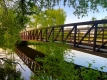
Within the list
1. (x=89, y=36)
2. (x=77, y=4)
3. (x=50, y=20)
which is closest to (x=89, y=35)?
(x=89, y=36)

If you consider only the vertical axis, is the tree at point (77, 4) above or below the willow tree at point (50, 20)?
below

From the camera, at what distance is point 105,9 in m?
5.63

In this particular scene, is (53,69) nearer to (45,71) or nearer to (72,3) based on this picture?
(45,71)

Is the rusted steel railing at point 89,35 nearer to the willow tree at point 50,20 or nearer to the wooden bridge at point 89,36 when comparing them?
the wooden bridge at point 89,36

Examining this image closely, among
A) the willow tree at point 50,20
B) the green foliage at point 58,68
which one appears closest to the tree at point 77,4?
the green foliage at point 58,68

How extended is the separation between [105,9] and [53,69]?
8.57ft

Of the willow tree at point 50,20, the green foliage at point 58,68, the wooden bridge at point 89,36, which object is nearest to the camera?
the green foliage at point 58,68

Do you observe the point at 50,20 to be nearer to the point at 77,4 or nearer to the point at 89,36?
the point at 89,36

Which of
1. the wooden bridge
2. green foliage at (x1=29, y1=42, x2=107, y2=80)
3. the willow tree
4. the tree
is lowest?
green foliage at (x1=29, y1=42, x2=107, y2=80)

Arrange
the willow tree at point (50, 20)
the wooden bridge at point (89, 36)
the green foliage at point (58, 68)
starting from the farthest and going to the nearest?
1. the willow tree at point (50, 20)
2. the wooden bridge at point (89, 36)
3. the green foliage at point (58, 68)

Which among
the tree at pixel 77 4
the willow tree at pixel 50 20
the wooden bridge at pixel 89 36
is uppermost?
the willow tree at pixel 50 20

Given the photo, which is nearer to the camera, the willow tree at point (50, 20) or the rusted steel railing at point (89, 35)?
the rusted steel railing at point (89, 35)

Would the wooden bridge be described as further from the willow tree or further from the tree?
the willow tree

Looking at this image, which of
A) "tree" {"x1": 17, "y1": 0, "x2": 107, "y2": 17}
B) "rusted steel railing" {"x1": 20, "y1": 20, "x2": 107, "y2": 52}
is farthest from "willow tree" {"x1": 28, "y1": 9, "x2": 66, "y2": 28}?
"tree" {"x1": 17, "y1": 0, "x2": 107, "y2": 17}
